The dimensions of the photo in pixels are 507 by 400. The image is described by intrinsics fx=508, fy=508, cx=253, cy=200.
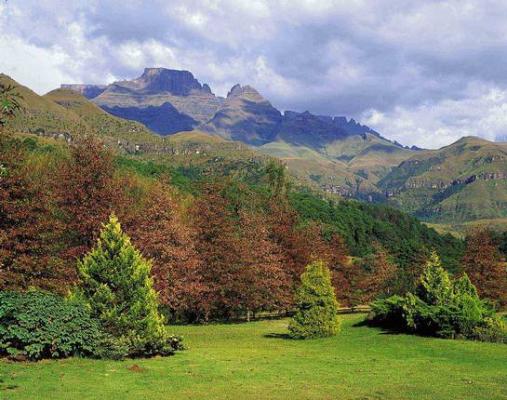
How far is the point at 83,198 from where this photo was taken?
3403 centimetres

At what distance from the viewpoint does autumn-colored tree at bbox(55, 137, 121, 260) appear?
111 ft

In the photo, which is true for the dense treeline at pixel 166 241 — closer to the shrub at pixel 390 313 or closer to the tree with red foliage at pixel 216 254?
the tree with red foliage at pixel 216 254

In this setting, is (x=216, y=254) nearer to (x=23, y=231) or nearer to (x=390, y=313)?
(x=390, y=313)

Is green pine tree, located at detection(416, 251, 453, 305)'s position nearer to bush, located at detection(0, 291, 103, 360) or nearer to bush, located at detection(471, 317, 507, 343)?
bush, located at detection(471, 317, 507, 343)

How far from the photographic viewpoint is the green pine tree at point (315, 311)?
3431cm

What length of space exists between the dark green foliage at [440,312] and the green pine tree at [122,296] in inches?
652

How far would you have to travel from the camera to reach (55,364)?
1906cm

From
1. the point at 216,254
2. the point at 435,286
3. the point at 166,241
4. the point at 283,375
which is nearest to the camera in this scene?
the point at 283,375

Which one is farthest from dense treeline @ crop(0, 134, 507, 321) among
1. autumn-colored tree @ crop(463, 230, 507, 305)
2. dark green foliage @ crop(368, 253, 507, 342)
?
dark green foliage @ crop(368, 253, 507, 342)

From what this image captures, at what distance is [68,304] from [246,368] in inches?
307

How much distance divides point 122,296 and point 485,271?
41.3 meters

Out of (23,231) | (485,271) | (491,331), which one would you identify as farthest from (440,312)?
(485,271)

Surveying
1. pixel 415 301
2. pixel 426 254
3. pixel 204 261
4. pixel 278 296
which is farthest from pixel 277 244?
pixel 426 254

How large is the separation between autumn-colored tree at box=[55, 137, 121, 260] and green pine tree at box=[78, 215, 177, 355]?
931 cm
